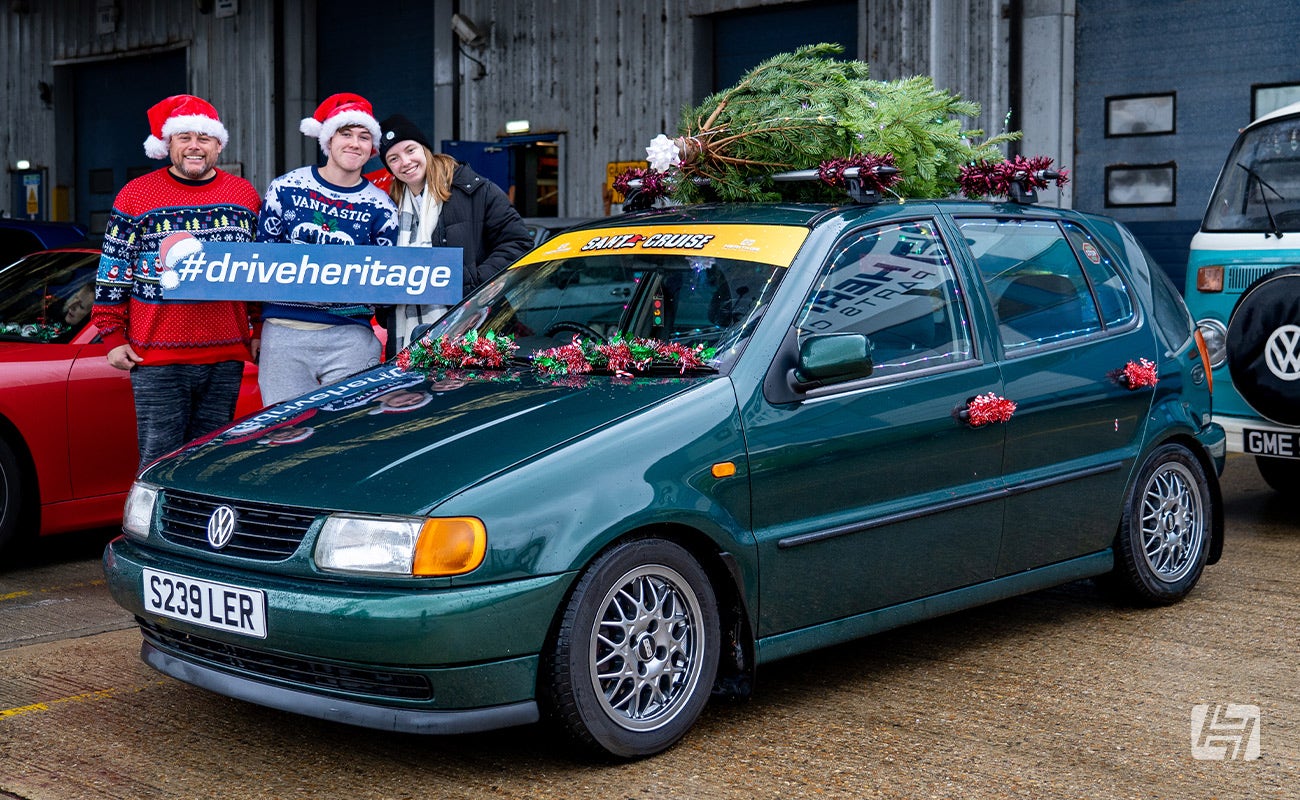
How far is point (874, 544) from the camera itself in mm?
4520

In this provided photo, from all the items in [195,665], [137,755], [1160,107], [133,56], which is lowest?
[137,755]

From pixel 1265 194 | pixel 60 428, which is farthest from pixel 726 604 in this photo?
pixel 1265 194

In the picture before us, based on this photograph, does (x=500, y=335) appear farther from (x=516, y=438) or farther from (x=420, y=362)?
(x=516, y=438)

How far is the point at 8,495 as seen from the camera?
6.49 m

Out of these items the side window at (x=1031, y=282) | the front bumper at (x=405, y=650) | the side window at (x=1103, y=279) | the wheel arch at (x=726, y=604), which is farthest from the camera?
the side window at (x=1103, y=279)

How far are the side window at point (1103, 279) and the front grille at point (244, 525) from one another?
3197 mm

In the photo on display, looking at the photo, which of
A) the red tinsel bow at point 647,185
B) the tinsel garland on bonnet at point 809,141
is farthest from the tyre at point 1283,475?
the red tinsel bow at point 647,185

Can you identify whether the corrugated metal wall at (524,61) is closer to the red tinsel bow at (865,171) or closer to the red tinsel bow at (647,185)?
the red tinsel bow at (647,185)

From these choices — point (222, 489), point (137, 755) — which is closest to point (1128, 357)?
point (222, 489)

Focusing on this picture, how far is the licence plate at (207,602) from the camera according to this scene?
3.77 meters

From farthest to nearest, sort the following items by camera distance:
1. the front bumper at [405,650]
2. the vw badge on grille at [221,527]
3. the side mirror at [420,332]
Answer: the side mirror at [420,332] < the vw badge on grille at [221,527] < the front bumper at [405,650]

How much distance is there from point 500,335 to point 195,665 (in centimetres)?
150

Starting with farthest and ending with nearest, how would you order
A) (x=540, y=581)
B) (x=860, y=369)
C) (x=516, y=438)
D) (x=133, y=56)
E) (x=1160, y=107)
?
(x=133, y=56) → (x=1160, y=107) → (x=860, y=369) → (x=516, y=438) → (x=540, y=581)

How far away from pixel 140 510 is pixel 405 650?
1.14 m
